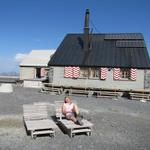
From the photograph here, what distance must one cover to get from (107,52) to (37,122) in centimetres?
1635

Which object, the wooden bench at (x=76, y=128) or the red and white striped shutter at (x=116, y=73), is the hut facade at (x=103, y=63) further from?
the wooden bench at (x=76, y=128)

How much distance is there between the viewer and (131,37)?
26359 millimetres

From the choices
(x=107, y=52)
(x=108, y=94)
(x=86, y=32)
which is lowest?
(x=108, y=94)

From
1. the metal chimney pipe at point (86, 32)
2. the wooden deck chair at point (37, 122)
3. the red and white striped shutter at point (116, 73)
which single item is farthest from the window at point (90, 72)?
the wooden deck chair at point (37, 122)

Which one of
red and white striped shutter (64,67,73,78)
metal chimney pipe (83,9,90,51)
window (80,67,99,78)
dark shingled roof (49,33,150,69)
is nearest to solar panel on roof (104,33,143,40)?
dark shingled roof (49,33,150,69)

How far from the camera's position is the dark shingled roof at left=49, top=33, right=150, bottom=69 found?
23.8 meters

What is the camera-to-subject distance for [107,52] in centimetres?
2516

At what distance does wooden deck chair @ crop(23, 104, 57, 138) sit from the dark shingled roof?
46.0ft

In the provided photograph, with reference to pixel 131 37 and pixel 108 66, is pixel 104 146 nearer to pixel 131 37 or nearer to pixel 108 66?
pixel 108 66

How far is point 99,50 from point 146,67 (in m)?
4.88

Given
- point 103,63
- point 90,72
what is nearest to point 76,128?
point 103,63

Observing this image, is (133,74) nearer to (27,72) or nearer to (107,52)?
(107,52)

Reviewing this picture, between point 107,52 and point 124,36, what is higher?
point 124,36

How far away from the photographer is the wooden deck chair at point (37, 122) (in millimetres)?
8977
